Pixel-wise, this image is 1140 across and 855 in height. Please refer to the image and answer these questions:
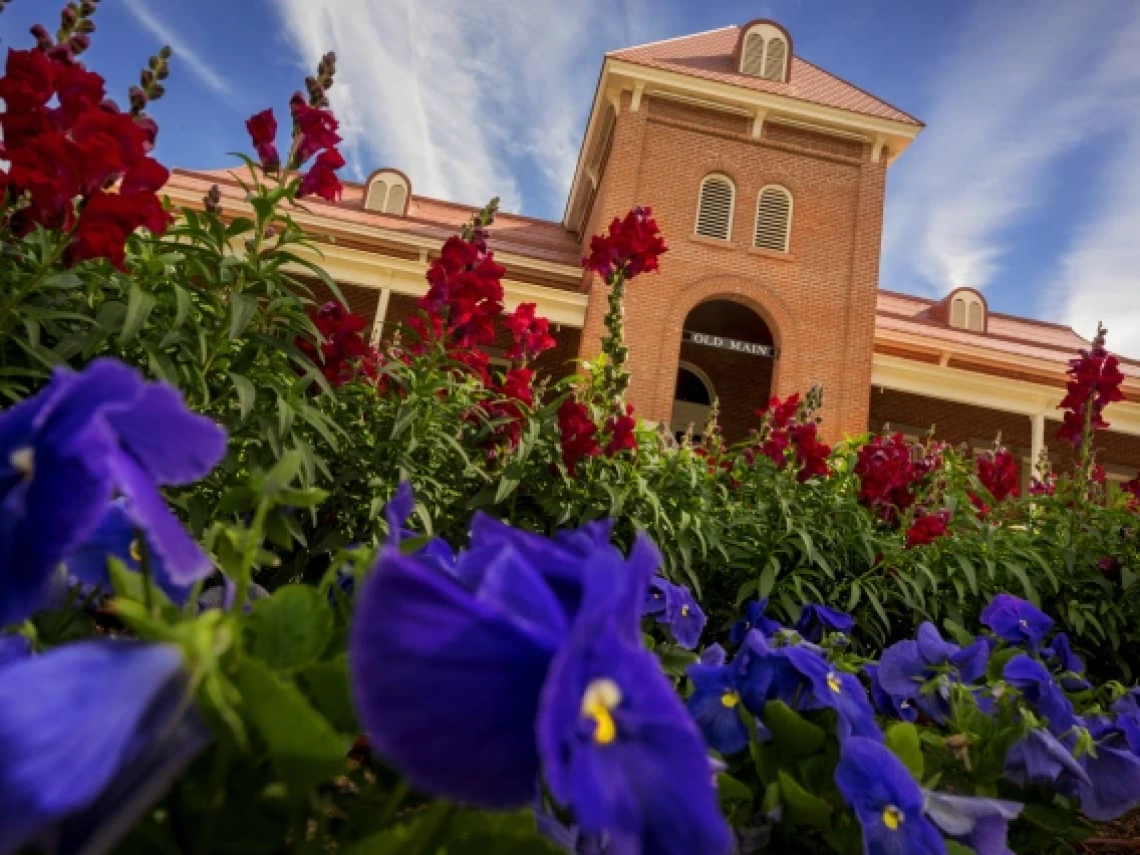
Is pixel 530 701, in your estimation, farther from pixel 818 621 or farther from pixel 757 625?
pixel 818 621

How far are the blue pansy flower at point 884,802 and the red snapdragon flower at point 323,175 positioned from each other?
216 cm

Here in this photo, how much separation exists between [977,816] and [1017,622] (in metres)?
0.77

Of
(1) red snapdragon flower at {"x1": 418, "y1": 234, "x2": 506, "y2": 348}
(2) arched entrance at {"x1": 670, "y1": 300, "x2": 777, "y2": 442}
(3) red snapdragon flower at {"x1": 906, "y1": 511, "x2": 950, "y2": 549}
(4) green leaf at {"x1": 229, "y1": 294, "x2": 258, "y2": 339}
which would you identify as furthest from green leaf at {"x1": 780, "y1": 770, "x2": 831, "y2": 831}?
(2) arched entrance at {"x1": 670, "y1": 300, "x2": 777, "y2": 442}

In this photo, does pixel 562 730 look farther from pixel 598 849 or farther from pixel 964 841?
pixel 964 841

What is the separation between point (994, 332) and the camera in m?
17.5

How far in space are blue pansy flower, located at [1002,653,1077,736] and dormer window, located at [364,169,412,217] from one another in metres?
16.1

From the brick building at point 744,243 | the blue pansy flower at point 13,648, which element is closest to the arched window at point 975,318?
the brick building at point 744,243

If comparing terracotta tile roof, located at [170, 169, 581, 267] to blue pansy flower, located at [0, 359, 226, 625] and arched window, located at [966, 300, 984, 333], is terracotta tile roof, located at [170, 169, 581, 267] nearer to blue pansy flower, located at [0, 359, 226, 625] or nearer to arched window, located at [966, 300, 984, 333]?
arched window, located at [966, 300, 984, 333]

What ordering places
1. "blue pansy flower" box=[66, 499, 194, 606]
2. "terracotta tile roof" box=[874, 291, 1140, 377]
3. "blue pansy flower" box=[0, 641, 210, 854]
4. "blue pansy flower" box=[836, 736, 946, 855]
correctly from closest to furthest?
"blue pansy flower" box=[0, 641, 210, 854] < "blue pansy flower" box=[66, 499, 194, 606] < "blue pansy flower" box=[836, 736, 946, 855] < "terracotta tile roof" box=[874, 291, 1140, 377]

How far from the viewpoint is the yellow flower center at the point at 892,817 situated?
75cm

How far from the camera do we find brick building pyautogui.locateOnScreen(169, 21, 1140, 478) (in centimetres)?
1299

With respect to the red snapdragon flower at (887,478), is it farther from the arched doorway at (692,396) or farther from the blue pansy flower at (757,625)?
the arched doorway at (692,396)

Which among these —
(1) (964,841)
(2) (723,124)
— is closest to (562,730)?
(1) (964,841)

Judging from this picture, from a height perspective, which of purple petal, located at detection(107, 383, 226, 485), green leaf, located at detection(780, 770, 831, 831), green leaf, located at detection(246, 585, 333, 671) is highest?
purple petal, located at detection(107, 383, 226, 485)
